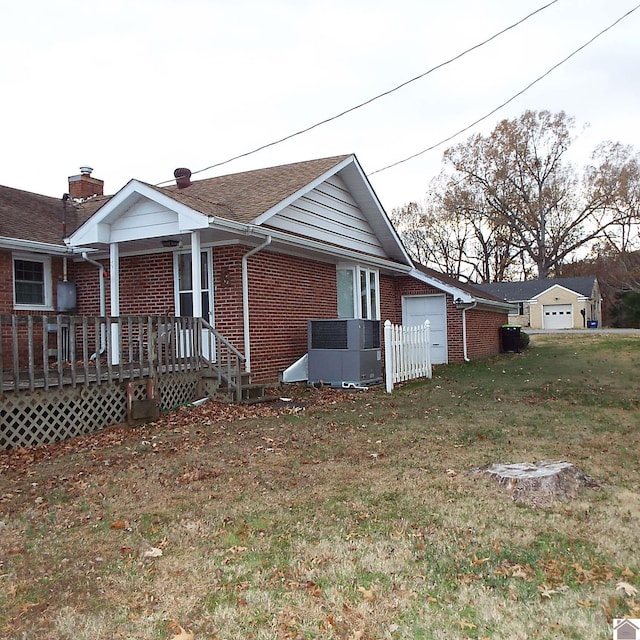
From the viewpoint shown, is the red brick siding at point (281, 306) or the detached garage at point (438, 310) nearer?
the red brick siding at point (281, 306)

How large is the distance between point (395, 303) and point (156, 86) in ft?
29.6

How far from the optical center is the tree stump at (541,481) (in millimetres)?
4844

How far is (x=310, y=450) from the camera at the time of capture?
6.82 meters

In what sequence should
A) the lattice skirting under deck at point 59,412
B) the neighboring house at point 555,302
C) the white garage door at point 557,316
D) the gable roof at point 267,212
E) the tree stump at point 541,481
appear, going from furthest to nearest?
the white garage door at point 557,316
the neighboring house at point 555,302
the gable roof at point 267,212
the lattice skirting under deck at point 59,412
the tree stump at point 541,481

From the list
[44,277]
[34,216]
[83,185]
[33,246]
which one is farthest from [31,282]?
[83,185]

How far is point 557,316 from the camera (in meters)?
49.0

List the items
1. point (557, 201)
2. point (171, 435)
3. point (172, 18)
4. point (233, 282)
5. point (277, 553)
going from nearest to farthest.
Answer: point (277, 553)
point (171, 435)
point (233, 282)
point (172, 18)
point (557, 201)

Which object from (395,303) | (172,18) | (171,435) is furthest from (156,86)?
(171,435)

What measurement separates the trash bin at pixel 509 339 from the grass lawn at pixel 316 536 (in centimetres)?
1473

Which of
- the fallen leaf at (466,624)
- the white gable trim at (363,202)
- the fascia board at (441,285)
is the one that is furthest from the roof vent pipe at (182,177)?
the fallen leaf at (466,624)

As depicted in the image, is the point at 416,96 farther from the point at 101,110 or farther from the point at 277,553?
the point at 277,553

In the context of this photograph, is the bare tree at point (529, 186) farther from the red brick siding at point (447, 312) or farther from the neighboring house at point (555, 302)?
the red brick siding at point (447, 312)

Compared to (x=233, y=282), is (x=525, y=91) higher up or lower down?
higher up

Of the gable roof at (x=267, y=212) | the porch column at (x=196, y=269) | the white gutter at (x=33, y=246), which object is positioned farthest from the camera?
the white gutter at (x=33, y=246)
